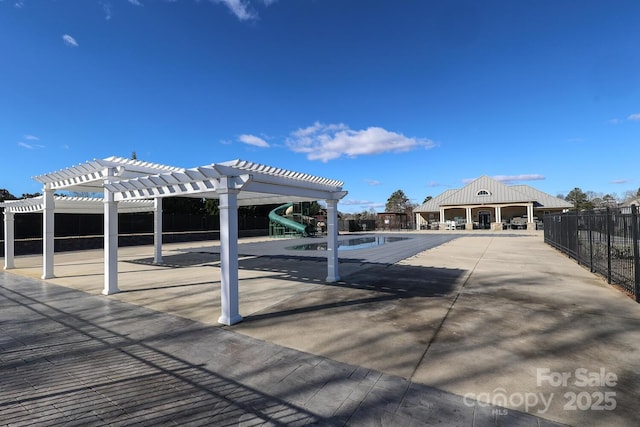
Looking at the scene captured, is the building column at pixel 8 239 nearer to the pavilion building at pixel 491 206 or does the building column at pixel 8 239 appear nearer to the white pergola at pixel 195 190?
the white pergola at pixel 195 190

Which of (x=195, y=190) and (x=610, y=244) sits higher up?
(x=195, y=190)

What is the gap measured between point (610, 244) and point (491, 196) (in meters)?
34.6

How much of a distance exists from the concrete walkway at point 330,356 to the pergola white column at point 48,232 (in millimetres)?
2894

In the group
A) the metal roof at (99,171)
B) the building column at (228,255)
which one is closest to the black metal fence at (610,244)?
the building column at (228,255)

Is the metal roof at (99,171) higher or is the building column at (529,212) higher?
the metal roof at (99,171)

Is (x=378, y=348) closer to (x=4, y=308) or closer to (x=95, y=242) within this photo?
(x=4, y=308)

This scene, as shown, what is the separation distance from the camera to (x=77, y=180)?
8.77 metres

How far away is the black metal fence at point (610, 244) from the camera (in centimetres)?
623

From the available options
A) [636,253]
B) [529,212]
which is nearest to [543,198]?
[529,212]

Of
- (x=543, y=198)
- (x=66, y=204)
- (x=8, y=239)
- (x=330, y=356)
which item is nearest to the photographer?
(x=330, y=356)

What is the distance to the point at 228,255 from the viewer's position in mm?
5172

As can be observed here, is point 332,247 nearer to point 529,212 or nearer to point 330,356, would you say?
point 330,356

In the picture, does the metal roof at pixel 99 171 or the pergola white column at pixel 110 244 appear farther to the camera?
the metal roof at pixel 99 171

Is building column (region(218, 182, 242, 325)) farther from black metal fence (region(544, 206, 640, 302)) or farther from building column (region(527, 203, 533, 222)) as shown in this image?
building column (region(527, 203, 533, 222))
